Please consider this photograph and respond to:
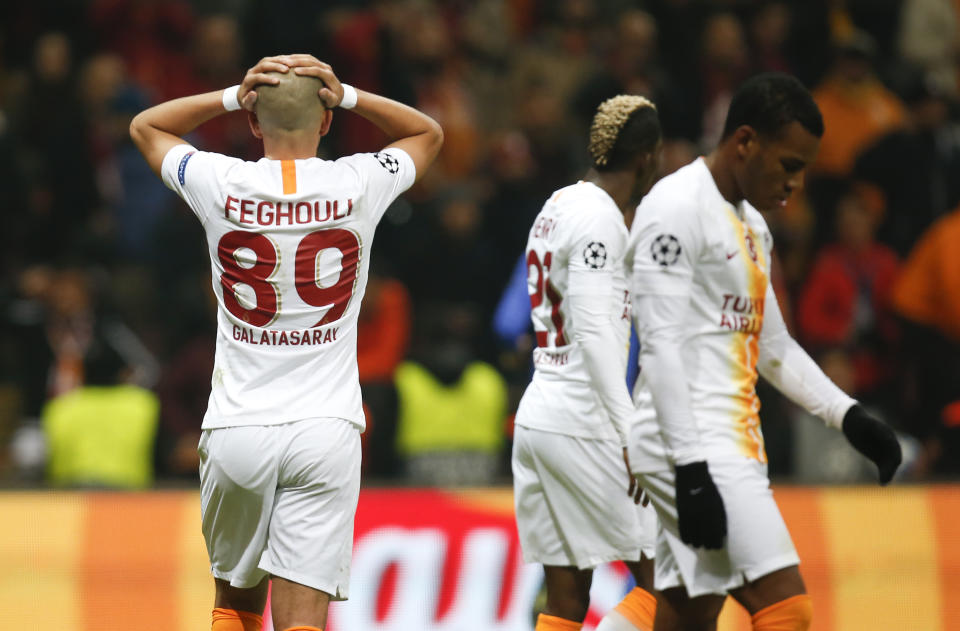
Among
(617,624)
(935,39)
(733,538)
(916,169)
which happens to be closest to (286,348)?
(733,538)

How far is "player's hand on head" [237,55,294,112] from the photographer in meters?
4.12

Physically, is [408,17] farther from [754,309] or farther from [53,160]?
[754,309]

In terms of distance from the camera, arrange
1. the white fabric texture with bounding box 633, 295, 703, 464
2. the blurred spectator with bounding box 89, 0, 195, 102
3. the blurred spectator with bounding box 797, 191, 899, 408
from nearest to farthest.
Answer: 1. the white fabric texture with bounding box 633, 295, 703, 464
2. the blurred spectator with bounding box 797, 191, 899, 408
3. the blurred spectator with bounding box 89, 0, 195, 102

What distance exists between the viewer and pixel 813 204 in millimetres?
10383

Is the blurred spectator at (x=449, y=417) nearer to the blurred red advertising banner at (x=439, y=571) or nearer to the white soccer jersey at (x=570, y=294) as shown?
the blurred red advertising banner at (x=439, y=571)

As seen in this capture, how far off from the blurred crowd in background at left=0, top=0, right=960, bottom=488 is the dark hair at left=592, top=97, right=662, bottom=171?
267 centimetres

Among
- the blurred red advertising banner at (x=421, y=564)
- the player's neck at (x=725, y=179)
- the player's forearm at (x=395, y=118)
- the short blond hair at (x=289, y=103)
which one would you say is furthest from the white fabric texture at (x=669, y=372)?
the blurred red advertising banner at (x=421, y=564)

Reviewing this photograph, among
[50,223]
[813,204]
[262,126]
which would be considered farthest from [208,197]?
[813,204]

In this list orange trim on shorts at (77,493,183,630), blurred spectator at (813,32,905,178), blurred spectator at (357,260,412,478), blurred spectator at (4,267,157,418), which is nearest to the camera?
orange trim on shorts at (77,493,183,630)

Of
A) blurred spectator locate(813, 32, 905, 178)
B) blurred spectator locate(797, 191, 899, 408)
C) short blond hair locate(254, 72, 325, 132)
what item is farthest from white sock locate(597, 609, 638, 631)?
blurred spectator locate(813, 32, 905, 178)

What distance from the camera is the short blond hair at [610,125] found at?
5090 mm

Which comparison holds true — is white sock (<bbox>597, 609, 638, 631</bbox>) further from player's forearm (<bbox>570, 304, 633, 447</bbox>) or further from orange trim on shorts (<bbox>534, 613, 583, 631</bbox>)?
player's forearm (<bbox>570, 304, 633, 447</bbox>)

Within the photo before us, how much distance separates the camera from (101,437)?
7914 mm

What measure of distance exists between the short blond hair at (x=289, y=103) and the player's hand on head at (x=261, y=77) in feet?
0.04
